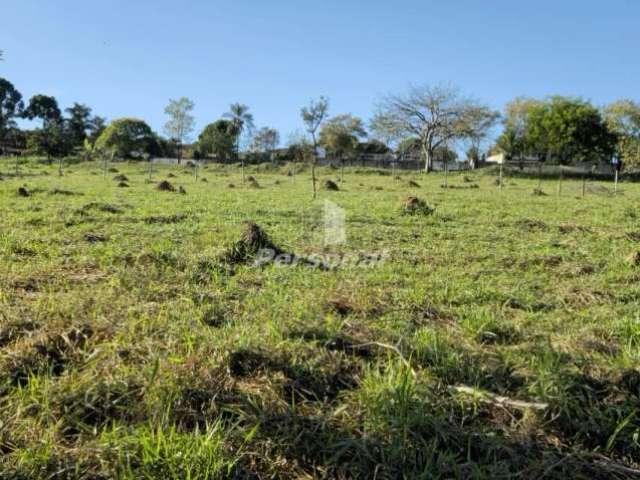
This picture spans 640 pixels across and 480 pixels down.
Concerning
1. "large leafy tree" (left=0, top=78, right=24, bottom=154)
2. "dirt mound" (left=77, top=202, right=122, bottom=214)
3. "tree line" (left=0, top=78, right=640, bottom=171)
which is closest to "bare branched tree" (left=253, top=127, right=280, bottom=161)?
"tree line" (left=0, top=78, right=640, bottom=171)

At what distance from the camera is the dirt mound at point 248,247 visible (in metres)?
5.47

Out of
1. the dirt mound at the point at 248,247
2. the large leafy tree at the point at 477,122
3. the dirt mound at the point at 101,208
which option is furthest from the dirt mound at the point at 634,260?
the large leafy tree at the point at 477,122

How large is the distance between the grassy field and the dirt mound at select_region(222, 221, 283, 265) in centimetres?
5

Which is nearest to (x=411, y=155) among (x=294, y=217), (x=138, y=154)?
(x=138, y=154)

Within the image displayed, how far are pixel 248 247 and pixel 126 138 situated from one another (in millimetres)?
47473

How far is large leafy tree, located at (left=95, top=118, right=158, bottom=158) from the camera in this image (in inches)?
1853

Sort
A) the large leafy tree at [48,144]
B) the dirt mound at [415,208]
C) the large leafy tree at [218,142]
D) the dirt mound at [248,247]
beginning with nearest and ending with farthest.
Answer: the dirt mound at [248,247], the dirt mound at [415,208], the large leafy tree at [48,144], the large leafy tree at [218,142]

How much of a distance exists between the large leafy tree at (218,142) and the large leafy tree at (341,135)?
1196 cm

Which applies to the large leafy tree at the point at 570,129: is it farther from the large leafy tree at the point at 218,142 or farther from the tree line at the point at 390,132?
the large leafy tree at the point at 218,142

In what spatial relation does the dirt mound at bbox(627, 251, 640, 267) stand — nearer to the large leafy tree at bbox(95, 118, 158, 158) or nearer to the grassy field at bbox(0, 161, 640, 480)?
the grassy field at bbox(0, 161, 640, 480)

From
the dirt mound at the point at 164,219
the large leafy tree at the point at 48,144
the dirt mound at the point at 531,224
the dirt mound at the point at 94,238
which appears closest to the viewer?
the dirt mound at the point at 94,238

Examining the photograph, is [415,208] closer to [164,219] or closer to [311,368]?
[164,219]

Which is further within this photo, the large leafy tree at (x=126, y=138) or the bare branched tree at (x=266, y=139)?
the bare branched tree at (x=266, y=139)

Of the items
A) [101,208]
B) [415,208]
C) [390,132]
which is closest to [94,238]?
[101,208]
